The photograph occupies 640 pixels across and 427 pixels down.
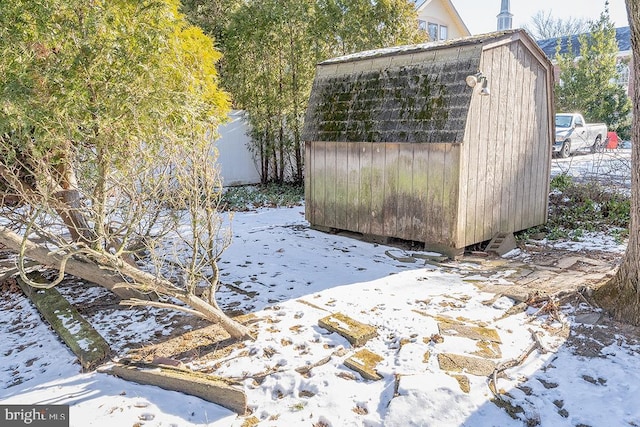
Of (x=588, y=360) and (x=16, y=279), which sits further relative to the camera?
(x=16, y=279)

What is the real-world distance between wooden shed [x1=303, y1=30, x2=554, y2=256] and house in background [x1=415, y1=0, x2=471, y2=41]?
534 inches

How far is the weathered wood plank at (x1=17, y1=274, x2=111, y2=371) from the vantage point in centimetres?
385

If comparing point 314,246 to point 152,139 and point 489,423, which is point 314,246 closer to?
point 152,139

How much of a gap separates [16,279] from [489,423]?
594 centimetres

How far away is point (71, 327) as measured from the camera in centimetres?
443

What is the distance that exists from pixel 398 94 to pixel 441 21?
16017 mm

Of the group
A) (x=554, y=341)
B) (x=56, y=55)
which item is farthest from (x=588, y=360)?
(x=56, y=55)

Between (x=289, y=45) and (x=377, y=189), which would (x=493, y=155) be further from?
(x=289, y=45)

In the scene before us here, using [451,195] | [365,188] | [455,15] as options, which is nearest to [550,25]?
[455,15]

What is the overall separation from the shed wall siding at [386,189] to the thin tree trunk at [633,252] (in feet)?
6.86

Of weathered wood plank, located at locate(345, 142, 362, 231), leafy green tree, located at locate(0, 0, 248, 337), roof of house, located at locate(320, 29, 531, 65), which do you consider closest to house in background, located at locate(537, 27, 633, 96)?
roof of house, located at locate(320, 29, 531, 65)

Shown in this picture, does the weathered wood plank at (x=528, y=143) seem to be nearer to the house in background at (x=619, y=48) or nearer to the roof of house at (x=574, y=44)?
the house in background at (x=619, y=48)

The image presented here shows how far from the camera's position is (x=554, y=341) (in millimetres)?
3896

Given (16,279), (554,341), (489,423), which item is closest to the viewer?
(489,423)
